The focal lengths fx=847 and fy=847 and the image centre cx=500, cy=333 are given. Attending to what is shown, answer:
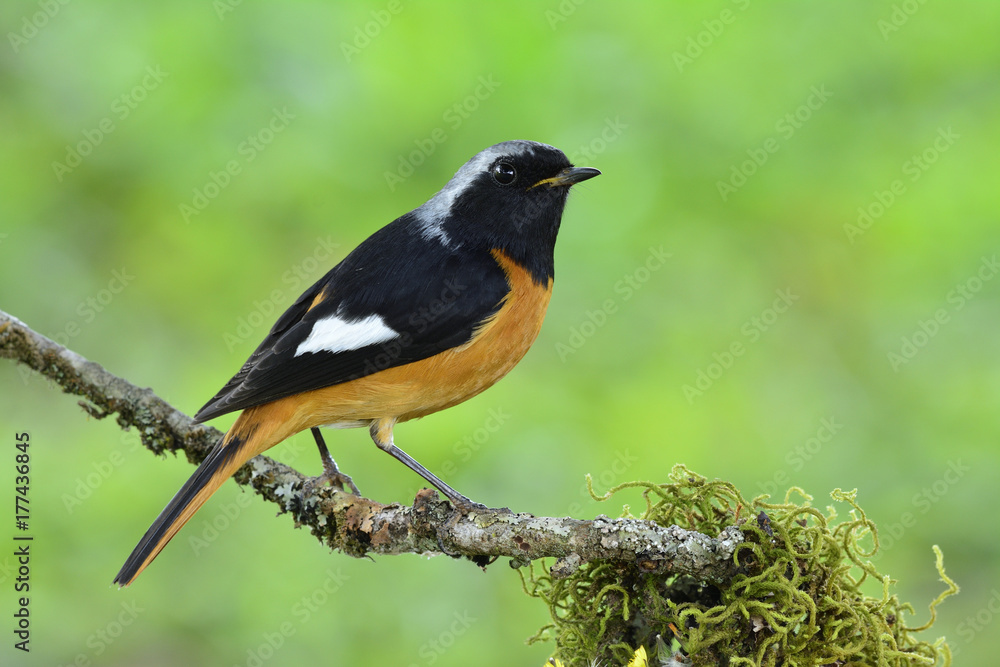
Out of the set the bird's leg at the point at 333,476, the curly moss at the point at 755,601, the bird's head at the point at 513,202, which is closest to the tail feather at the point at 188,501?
the bird's leg at the point at 333,476

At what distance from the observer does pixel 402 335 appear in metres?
3.13

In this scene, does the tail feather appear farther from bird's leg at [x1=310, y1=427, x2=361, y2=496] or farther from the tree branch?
Result: bird's leg at [x1=310, y1=427, x2=361, y2=496]

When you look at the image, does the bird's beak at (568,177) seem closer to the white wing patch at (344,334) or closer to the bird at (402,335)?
the bird at (402,335)

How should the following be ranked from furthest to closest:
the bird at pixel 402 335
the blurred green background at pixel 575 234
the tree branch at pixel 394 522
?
the blurred green background at pixel 575 234 < the bird at pixel 402 335 < the tree branch at pixel 394 522

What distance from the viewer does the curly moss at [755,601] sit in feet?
7.13

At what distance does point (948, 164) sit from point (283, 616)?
498cm

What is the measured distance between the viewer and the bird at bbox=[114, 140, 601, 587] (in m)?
3.10

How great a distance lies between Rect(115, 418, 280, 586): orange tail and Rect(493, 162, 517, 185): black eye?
1.37 metres

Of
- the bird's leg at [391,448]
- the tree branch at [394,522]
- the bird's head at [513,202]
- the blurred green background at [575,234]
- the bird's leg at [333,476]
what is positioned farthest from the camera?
the blurred green background at [575,234]

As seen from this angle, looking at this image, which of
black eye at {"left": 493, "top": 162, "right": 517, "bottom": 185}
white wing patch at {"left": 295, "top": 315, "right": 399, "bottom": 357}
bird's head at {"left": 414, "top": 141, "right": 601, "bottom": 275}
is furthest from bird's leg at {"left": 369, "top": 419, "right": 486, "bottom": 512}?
black eye at {"left": 493, "top": 162, "right": 517, "bottom": 185}

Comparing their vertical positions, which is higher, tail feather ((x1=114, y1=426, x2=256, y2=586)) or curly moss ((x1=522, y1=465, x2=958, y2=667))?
curly moss ((x1=522, y1=465, x2=958, y2=667))

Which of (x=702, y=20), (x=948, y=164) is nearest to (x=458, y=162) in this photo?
(x=702, y=20)

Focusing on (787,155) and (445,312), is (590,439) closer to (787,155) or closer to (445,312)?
(445,312)

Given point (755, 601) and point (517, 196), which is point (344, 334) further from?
point (755, 601)
